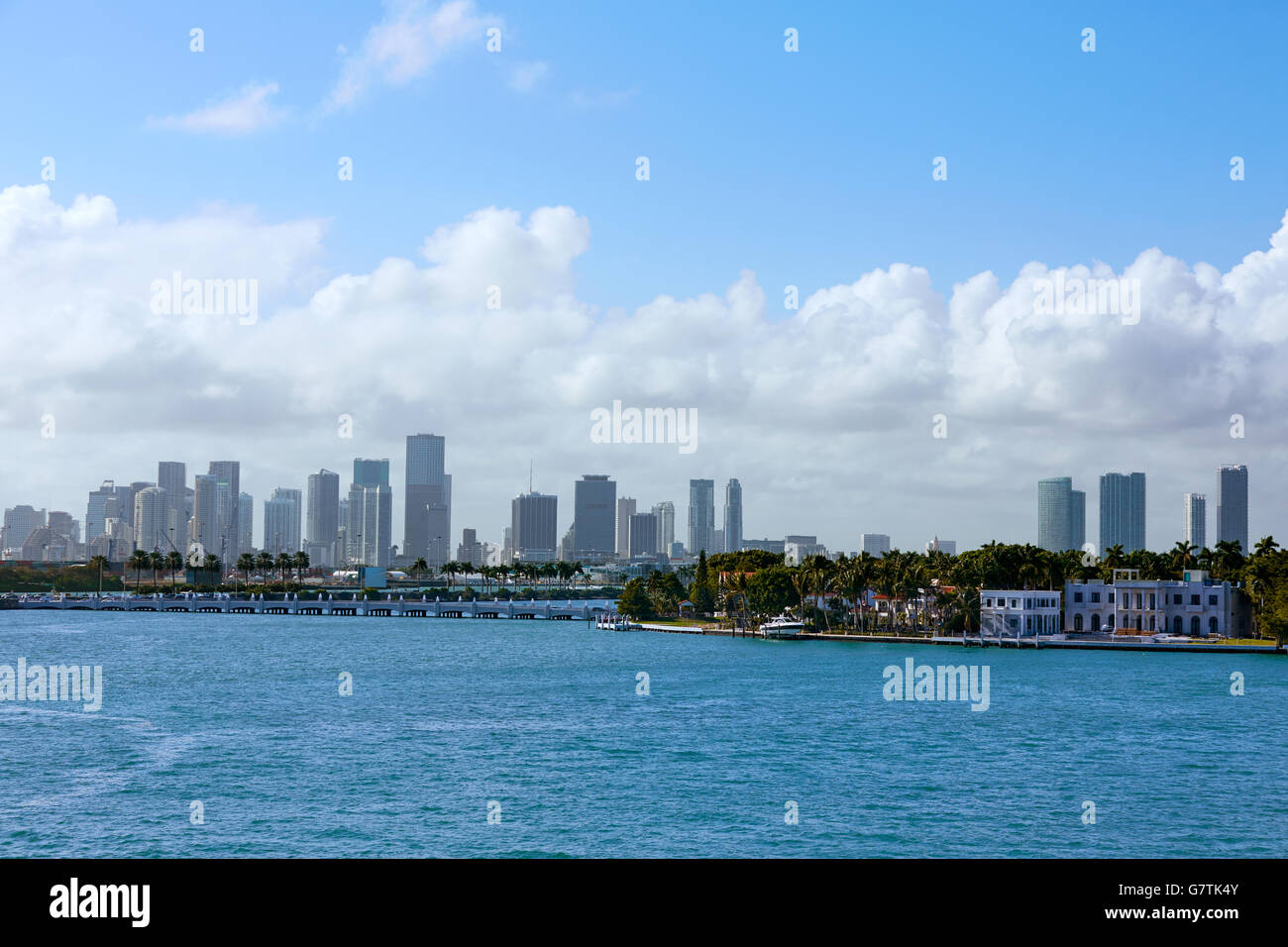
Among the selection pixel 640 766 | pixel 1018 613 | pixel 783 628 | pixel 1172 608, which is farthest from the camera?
pixel 783 628

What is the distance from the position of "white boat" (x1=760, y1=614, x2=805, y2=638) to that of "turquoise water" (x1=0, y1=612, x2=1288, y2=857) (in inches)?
2238

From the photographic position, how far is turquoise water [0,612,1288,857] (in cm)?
3969

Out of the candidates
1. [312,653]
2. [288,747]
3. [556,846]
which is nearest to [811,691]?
[288,747]

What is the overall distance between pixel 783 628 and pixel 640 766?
370ft

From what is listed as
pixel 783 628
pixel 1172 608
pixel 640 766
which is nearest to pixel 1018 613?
pixel 1172 608

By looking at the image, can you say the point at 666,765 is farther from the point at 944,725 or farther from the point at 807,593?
the point at 807,593

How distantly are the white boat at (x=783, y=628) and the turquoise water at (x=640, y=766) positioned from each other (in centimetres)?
5685

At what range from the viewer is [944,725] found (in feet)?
229

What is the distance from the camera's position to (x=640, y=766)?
5369 centimetres

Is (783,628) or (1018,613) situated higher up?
(1018,613)

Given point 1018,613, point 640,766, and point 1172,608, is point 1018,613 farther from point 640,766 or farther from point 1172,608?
point 640,766

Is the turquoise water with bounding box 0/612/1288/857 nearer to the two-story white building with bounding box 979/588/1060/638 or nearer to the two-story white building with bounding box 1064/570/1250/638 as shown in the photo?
the two-story white building with bounding box 979/588/1060/638

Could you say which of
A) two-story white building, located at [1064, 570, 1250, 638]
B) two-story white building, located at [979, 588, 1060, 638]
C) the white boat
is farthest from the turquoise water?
the white boat
